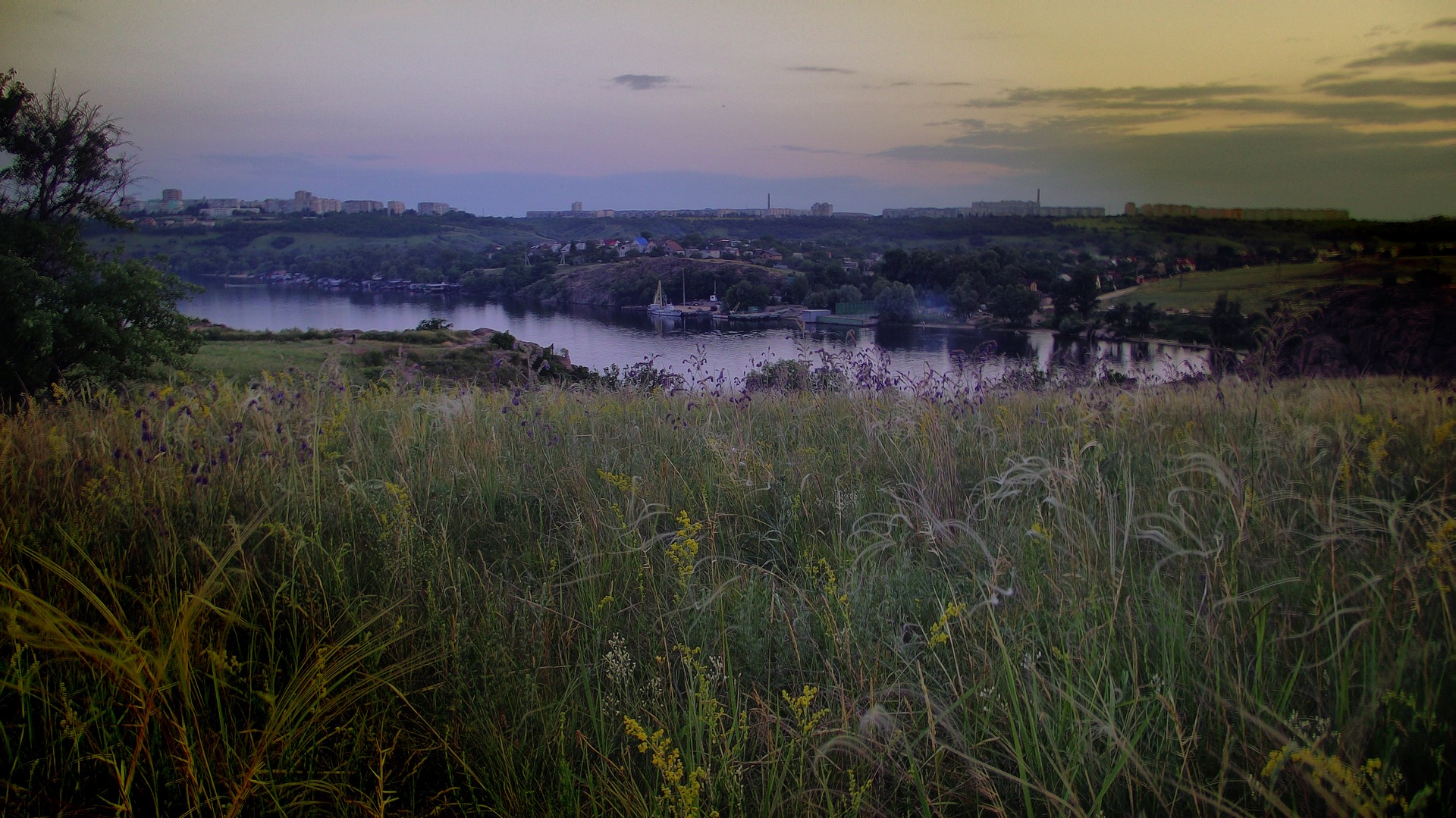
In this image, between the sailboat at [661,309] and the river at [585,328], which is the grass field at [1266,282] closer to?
the river at [585,328]

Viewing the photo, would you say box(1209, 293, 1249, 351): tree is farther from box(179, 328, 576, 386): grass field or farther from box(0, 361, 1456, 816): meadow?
box(179, 328, 576, 386): grass field

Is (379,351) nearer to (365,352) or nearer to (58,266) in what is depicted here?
(365,352)

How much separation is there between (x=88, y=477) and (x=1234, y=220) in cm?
1169

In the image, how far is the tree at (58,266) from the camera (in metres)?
5.45

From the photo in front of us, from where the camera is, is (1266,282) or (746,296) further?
(746,296)

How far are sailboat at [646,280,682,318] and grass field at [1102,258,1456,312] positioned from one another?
15.7 metres

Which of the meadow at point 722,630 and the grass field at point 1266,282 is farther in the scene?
the grass field at point 1266,282

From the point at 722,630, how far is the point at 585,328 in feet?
85.2

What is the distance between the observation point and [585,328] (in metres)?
27.1

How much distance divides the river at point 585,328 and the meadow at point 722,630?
4.76 metres

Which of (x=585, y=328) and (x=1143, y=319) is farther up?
(x=1143, y=319)

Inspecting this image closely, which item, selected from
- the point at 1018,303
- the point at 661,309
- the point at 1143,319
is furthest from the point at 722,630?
the point at 661,309

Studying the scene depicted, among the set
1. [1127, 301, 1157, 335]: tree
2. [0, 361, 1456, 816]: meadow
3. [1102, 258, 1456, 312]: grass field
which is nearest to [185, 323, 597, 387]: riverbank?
[0, 361, 1456, 816]: meadow

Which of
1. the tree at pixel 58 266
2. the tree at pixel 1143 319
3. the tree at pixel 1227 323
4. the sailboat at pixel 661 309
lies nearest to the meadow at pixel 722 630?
the tree at pixel 58 266
